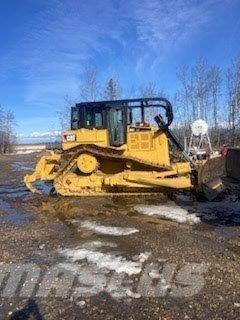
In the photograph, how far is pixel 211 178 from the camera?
11.8 meters

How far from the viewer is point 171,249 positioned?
7203mm

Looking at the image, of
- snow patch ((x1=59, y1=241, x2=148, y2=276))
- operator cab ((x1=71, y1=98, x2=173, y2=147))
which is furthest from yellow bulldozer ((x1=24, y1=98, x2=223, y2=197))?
snow patch ((x1=59, y1=241, x2=148, y2=276))

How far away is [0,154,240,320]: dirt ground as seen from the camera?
506cm

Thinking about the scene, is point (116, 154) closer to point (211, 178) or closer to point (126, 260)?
point (211, 178)

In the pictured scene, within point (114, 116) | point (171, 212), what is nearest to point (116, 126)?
point (114, 116)

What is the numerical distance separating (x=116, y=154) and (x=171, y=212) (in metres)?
3.34

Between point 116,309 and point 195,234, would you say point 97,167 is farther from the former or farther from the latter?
point 116,309

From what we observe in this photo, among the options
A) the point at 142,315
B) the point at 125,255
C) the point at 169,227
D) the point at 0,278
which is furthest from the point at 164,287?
the point at 169,227

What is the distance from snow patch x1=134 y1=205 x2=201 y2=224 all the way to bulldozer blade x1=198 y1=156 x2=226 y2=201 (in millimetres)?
1154

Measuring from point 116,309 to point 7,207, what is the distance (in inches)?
308

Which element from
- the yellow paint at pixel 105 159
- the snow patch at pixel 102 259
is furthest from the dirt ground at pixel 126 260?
the yellow paint at pixel 105 159

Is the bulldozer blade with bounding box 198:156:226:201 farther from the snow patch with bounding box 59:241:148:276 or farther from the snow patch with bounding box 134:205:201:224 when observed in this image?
the snow patch with bounding box 59:241:148:276

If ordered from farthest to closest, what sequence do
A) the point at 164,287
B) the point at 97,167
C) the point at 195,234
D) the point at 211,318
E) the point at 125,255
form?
the point at 97,167, the point at 195,234, the point at 125,255, the point at 164,287, the point at 211,318

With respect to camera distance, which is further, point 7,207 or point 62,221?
point 7,207
